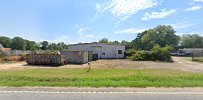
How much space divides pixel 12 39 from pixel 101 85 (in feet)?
450

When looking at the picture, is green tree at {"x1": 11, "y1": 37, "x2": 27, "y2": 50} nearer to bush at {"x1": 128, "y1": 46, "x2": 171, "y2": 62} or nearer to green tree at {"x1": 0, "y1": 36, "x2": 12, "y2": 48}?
green tree at {"x1": 0, "y1": 36, "x2": 12, "y2": 48}

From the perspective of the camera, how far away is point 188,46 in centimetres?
11462

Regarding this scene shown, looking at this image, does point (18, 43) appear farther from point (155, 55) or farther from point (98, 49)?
point (155, 55)

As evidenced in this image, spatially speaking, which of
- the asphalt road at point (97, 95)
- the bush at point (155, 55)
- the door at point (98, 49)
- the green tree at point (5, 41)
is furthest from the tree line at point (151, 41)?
the asphalt road at point (97, 95)

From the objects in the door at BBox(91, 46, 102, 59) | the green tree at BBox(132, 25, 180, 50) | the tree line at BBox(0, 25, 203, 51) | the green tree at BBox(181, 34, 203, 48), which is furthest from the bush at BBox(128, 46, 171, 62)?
the green tree at BBox(181, 34, 203, 48)

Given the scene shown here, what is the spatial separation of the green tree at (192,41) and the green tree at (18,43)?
86.7 meters

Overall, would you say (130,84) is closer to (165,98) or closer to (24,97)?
(165,98)

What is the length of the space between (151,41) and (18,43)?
256 ft

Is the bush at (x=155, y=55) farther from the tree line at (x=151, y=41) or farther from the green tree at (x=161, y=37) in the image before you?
the green tree at (x=161, y=37)

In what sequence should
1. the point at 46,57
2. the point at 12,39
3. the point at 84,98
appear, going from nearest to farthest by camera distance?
the point at 84,98 → the point at 46,57 → the point at 12,39

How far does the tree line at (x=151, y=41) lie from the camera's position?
3743 inches

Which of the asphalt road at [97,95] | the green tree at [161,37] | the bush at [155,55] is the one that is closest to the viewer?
the asphalt road at [97,95]

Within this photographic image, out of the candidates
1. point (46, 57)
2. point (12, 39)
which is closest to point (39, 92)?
point (46, 57)

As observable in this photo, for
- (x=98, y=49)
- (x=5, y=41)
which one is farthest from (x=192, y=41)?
(x=5, y=41)
